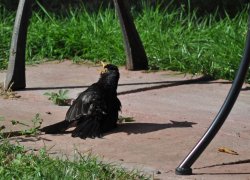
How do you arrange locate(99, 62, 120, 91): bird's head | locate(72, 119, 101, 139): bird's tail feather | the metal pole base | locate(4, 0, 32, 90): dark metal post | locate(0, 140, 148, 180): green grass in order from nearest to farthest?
locate(0, 140, 148, 180): green grass → the metal pole base → locate(72, 119, 101, 139): bird's tail feather → locate(99, 62, 120, 91): bird's head → locate(4, 0, 32, 90): dark metal post

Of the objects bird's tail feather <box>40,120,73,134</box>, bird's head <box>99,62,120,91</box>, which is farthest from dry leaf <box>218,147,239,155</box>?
bird's tail feather <box>40,120,73,134</box>

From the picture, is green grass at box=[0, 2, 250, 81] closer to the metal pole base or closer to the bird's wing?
the bird's wing

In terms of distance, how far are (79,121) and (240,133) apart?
104cm

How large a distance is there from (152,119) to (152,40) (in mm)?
2274

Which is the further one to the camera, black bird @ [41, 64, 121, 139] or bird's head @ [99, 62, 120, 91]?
bird's head @ [99, 62, 120, 91]

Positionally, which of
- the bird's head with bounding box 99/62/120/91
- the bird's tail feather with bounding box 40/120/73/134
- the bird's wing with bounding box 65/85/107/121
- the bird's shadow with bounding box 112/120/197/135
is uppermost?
the bird's head with bounding box 99/62/120/91

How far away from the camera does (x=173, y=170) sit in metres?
4.82

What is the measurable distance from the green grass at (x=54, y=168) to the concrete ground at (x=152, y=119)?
0.74 ft

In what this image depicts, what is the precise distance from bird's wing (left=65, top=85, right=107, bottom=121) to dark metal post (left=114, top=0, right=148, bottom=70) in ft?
5.59

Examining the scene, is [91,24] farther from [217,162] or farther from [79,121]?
[217,162]

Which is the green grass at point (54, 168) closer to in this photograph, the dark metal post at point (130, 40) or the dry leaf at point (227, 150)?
the dry leaf at point (227, 150)

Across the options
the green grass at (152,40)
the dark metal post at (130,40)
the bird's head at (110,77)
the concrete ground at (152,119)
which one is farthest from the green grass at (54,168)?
the green grass at (152,40)

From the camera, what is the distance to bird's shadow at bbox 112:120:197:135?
566 cm

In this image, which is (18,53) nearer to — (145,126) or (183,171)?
(145,126)
